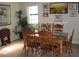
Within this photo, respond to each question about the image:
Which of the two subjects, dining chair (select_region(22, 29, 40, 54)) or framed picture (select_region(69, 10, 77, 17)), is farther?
dining chair (select_region(22, 29, 40, 54))

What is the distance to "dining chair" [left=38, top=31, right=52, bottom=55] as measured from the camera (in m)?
2.59

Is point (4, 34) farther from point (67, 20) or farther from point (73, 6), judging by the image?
point (73, 6)

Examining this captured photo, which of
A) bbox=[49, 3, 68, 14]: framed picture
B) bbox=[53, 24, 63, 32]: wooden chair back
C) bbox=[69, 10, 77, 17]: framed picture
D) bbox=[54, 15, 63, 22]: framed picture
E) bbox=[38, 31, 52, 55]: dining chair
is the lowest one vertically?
bbox=[38, 31, 52, 55]: dining chair

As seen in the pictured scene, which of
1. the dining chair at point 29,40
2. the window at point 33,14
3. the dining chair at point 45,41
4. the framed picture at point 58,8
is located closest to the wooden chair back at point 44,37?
the dining chair at point 45,41

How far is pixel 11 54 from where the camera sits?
2.60m

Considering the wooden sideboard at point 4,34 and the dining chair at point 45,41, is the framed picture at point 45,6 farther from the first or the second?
the wooden sideboard at point 4,34

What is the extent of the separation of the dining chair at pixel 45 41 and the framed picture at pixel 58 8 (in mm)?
345

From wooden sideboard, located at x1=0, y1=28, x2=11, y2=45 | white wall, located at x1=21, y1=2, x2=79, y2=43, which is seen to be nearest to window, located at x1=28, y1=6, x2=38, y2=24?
white wall, located at x1=21, y1=2, x2=79, y2=43

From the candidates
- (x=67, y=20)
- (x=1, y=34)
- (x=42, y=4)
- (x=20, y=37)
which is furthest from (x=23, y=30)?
(x=67, y=20)

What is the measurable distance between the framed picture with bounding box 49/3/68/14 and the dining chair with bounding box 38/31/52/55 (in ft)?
1.13

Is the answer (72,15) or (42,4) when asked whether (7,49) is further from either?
(72,15)

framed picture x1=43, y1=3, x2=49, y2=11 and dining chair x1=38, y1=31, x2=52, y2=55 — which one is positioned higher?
framed picture x1=43, y1=3, x2=49, y2=11

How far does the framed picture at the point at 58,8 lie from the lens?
250 cm

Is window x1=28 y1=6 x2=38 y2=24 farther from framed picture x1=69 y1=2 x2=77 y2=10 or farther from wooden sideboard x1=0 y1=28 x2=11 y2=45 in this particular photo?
framed picture x1=69 y1=2 x2=77 y2=10
